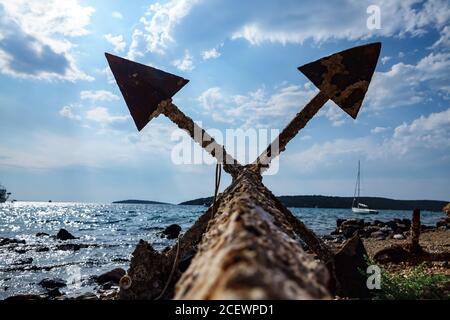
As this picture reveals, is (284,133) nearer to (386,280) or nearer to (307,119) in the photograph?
(307,119)

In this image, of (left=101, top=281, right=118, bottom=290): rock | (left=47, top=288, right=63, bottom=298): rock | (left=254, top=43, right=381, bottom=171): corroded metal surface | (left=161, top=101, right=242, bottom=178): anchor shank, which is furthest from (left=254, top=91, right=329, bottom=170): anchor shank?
(left=47, top=288, right=63, bottom=298): rock

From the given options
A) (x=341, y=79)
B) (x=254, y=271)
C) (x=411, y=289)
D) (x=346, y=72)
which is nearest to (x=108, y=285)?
(x=411, y=289)

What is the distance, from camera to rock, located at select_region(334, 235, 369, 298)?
16.0 ft

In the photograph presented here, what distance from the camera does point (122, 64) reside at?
5254mm

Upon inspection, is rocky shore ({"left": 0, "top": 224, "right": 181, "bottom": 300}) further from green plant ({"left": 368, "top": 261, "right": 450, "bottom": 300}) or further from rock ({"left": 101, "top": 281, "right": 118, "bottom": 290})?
green plant ({"left": 368, "top": 261, "right": 450, "bottom": 300})

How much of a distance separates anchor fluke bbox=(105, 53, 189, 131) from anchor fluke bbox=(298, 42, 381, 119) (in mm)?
1870

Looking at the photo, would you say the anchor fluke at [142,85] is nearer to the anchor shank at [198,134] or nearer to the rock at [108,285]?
the anchor shank at [198,134]

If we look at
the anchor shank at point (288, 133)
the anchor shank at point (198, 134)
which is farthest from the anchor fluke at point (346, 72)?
the anchor shank at point (198, 134)

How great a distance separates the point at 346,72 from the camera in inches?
204

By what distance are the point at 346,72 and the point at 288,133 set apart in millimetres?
1210

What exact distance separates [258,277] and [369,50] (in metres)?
4.80

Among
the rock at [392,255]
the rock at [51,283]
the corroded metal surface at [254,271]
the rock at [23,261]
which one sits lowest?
the rock at [23,261]

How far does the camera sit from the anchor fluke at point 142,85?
17.2ft

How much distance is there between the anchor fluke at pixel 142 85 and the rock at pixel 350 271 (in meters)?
3.25
